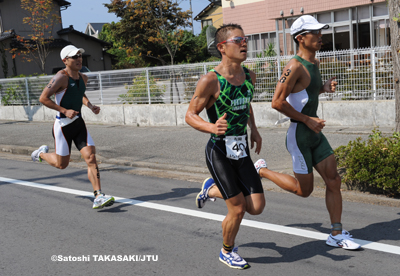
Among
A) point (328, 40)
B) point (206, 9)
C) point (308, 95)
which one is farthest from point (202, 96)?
point (206, 9)

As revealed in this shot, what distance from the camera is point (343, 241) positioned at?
4.18 m

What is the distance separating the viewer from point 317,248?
4.27 m

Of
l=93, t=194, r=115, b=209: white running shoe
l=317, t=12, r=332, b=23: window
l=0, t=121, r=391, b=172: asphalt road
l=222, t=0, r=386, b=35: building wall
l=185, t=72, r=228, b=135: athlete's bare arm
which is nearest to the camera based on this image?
l=185, t=72, r=228, b=135: athlete's bare arm

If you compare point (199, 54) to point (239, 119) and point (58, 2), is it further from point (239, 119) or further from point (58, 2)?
point (239, 119)

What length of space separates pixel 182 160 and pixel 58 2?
3610 cm

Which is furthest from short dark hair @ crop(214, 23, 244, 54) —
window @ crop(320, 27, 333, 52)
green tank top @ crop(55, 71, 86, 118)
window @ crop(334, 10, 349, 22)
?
window @ crop(320, 27, 333, 52)

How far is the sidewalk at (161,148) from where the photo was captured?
796 centimetres

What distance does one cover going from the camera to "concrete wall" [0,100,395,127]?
10.4m

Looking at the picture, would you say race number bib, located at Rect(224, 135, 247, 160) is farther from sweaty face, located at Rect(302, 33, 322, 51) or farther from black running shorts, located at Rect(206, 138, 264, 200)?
sweaty face, located at Rect(302, 33, 322, 51)

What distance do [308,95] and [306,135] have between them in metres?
0.38

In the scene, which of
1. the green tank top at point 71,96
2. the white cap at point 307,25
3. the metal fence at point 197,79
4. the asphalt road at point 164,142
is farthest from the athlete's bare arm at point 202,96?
Answer: the metal fence at point 197,79

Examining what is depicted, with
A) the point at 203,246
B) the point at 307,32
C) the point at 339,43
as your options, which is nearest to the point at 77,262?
the point at 203,246

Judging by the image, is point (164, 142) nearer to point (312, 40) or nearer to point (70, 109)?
point (70, 109)

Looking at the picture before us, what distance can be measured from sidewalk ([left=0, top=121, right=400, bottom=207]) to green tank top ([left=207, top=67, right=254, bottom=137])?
2.67 m
